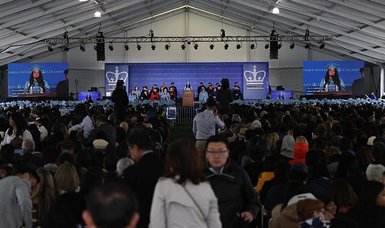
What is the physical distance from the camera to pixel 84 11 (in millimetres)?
30891

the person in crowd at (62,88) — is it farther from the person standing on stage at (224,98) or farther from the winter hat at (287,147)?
the winter hat at (287,147)

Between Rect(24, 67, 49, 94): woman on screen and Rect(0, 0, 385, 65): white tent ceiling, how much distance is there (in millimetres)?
1789

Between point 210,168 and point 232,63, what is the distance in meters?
35.3

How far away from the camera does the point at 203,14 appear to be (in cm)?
4122

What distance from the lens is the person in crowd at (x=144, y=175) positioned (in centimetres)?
459

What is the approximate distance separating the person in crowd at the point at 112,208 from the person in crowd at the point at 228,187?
223 cm

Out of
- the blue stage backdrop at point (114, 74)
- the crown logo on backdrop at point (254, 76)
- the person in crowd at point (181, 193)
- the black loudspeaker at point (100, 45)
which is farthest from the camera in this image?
the crown logo on backdrop at point (254, 76)

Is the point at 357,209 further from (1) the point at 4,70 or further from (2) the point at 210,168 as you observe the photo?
(1) the point at 4,70

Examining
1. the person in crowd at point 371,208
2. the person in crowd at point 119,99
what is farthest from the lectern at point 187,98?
the person in crowd at point 371,208

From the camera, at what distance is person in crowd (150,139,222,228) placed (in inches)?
153

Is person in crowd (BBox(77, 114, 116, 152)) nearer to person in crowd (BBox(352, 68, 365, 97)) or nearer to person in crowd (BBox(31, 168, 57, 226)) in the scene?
person in crowd (BBox(31, 168, 57, 226))

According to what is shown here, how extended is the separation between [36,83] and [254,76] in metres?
13.0

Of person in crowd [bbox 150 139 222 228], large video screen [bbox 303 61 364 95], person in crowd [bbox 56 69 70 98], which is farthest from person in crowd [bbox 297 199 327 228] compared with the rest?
person in crowd [bbox 56 69 70 98]

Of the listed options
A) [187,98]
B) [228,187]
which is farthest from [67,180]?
[187,98]
